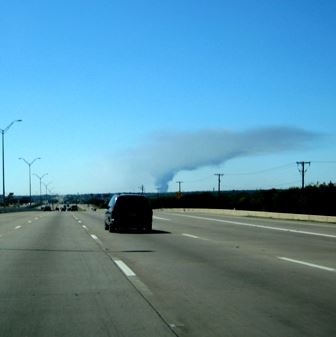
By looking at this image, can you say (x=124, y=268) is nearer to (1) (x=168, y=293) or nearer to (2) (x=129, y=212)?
(1) (x=168, y=293)

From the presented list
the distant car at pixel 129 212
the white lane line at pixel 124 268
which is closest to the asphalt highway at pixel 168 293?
the white lane line at pixel 124 268

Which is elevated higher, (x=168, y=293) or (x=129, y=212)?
(x=129, y=212)

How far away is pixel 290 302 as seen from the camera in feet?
34.4

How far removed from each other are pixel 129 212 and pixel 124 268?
16.9 meters

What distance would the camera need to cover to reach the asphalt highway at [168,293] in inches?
340

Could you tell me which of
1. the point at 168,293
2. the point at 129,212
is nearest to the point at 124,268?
the point at 168,293

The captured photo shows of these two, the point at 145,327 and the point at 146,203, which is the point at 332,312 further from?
the point at 146,203

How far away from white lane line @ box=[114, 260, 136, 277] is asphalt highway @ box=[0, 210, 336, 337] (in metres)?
0.02

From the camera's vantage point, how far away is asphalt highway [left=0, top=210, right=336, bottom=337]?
8633mm

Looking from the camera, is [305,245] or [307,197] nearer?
[305,245]

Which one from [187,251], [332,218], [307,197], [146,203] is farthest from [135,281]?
[307,197]

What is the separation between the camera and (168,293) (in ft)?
38.0

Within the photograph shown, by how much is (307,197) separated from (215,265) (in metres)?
56.3

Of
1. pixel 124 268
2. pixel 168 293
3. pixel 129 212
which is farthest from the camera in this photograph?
pixel 129 212
